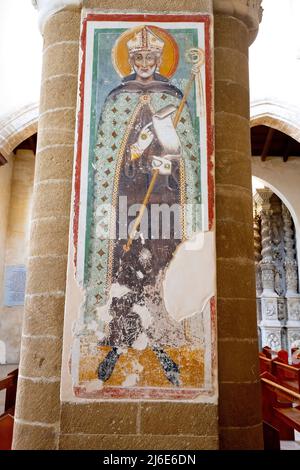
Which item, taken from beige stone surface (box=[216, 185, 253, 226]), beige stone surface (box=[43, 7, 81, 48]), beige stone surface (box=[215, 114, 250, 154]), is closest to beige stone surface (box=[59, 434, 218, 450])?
beige stone surface (box=[216, 185, 253, 226])

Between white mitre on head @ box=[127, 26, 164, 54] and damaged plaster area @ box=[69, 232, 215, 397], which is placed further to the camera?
white mitre on head @ box=[127, 26, 164, 54]

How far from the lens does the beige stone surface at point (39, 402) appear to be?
84.1 inches

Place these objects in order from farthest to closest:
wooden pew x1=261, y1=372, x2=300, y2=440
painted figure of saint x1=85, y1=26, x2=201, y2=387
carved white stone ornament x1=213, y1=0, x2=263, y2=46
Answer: wooden pew x1=261, y1=372, x2=300, y2=440 < carved white stone ornament x1=213, y1=0, x2=263, y2=46 < painted figure of saint x1=85, y1=26, x2=201, y2=387

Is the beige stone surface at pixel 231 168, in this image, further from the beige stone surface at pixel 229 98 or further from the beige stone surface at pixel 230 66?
the beige stone surface at pixel 230 66

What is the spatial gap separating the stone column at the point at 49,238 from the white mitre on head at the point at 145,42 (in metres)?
0.33

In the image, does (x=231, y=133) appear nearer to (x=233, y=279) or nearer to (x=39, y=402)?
(x=233, y=279)

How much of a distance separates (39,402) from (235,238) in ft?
4.28

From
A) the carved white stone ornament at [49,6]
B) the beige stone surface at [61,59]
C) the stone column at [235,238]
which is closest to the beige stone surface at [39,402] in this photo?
the stone column at [235,238]

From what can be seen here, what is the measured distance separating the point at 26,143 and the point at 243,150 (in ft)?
26.0

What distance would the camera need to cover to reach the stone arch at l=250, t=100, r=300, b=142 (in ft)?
23.0

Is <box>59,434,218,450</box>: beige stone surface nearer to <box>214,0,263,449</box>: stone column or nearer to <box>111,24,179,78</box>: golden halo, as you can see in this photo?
<box>214,0,263,449</box>: stone column

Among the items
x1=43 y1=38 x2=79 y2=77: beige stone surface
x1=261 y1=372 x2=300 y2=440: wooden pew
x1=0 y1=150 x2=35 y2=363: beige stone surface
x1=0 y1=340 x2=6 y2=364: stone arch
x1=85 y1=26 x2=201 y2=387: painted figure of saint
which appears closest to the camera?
x1=85 y1=26 x2=201 y2=387: painted figure of saint

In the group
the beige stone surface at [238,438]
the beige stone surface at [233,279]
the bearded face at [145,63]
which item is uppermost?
the bearded face at [145,63]
